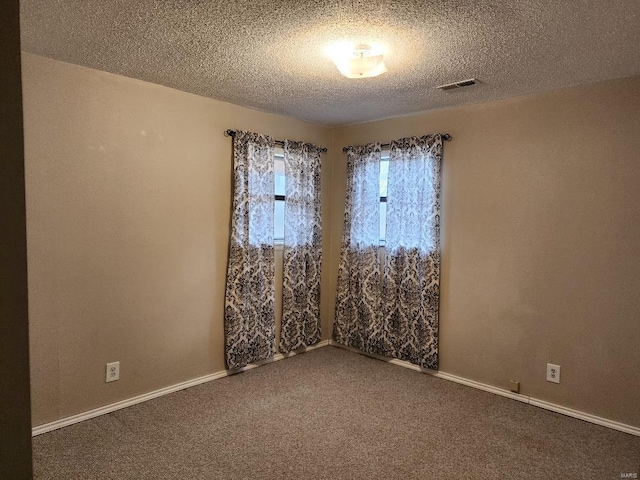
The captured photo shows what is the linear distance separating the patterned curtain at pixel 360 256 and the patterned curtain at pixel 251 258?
838 millimetres

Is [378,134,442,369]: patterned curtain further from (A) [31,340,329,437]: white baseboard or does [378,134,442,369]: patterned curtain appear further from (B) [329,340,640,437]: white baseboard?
(A) [31,340,329,437]: white baseboard

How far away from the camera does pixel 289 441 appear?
2.56m

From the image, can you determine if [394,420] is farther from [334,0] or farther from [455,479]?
[334,0]

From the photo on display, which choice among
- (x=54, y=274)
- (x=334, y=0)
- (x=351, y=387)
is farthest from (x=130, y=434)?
(x=334, y=0)

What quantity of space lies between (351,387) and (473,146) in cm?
227

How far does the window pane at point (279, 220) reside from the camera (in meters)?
4.09

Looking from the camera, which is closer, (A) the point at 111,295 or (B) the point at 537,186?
(A) the point at 111,295

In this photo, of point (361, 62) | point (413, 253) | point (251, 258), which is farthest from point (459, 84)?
point (251, 258)

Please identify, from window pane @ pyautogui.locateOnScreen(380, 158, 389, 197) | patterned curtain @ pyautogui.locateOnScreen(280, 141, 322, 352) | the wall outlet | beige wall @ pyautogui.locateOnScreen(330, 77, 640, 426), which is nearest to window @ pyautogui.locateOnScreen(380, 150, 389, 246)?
window pane @ pyautogui.locateOnScreen(380, 158, 389, 197)

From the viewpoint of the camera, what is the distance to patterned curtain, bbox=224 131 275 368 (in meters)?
3.59

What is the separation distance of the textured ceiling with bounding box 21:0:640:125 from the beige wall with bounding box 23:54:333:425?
244mm

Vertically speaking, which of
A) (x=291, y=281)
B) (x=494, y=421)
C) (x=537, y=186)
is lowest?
(x=494, y=421)

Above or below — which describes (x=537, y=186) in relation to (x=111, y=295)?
above

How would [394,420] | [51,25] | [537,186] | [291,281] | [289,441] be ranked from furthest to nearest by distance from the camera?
[291,281], [537,186], [394,420], [289,441], [51,25]
